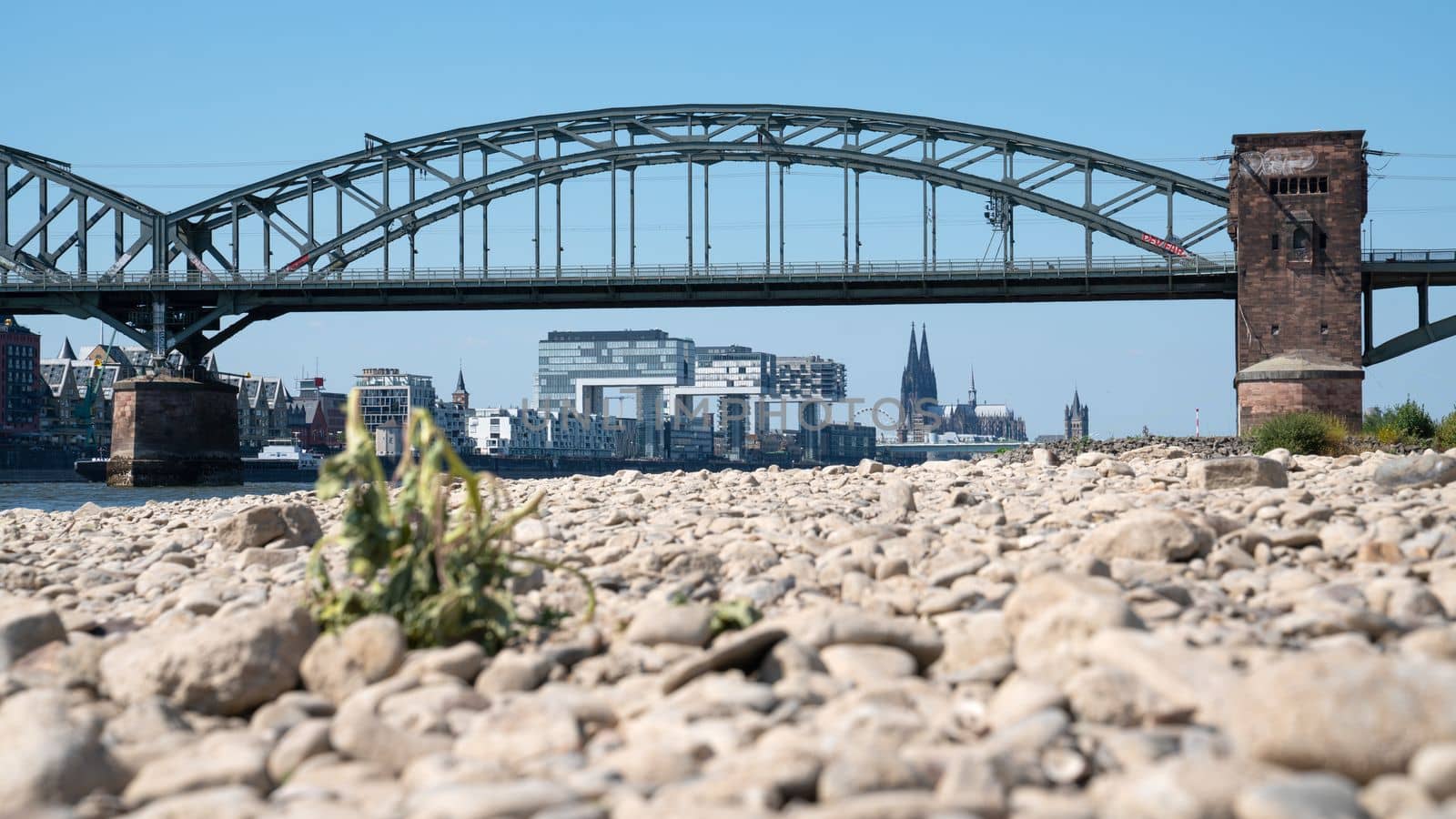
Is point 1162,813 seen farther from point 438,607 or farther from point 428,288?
point 428,288

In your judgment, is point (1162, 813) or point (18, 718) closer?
point (1162, 813)

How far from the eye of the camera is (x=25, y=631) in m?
5.93

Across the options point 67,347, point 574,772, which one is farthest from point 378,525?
point 67,347

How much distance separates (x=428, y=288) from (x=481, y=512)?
54634mm

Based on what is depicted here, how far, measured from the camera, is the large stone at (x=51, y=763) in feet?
12.9

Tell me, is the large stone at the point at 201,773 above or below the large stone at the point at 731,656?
below

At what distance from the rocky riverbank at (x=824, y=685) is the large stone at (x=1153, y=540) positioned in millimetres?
14

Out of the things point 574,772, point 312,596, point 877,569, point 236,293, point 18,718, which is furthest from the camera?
point 236,293

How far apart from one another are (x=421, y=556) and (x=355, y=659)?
1.72ft

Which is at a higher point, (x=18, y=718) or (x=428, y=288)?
(x=428, y=288)

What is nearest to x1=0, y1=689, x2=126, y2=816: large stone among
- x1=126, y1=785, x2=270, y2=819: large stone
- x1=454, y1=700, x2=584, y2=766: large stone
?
x1=126, y1=785, x2=270, y2=819: large stone

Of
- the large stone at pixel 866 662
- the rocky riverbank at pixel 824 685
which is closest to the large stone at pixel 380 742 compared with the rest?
the rocky riverbank at pixel 824 685

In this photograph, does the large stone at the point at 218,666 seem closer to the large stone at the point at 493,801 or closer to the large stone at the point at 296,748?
the large stone at the point at 296,748

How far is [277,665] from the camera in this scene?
5.09 m
